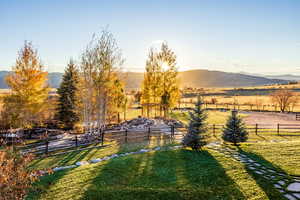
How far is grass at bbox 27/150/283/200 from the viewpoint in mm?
5516

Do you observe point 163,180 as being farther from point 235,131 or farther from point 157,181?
point 235,131

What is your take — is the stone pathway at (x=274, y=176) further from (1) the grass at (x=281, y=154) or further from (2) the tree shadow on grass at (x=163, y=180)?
(2) the tree shadow on grass at (x=163, y=180)

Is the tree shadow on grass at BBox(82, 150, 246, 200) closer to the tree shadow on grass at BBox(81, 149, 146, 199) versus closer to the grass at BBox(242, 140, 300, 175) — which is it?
the tree shadow on grass at BBox(81, 149, 146, 199)

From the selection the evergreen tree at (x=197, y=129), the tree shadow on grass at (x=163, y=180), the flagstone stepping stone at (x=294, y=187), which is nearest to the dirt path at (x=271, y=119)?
the evergreen tree at (x=197, y=129)

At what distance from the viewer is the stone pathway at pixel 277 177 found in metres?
5.54

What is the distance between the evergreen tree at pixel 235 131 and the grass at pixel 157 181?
10.5 feet

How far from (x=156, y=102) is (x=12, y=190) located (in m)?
20.2

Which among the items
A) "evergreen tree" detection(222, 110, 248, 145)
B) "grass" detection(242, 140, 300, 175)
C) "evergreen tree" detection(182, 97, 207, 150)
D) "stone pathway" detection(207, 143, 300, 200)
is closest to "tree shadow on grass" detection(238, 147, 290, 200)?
"stone pathway" detection(207, 143, 300, 200)

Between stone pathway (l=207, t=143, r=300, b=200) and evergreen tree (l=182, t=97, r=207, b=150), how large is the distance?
140 centimetres

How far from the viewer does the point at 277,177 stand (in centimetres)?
653

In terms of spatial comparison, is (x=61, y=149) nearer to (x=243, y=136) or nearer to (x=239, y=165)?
(x=239, y=165)

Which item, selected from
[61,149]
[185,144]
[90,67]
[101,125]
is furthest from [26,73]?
[185,144]

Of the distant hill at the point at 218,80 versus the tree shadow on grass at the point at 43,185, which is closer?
the tree shadow on grass at the point at 43,185

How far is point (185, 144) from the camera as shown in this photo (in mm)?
9938
